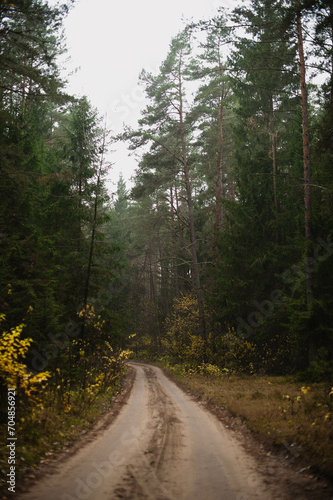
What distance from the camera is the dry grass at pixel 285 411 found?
5383 mm

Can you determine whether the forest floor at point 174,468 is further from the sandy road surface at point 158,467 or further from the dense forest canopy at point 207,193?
the dense forest canopy at point 207,193

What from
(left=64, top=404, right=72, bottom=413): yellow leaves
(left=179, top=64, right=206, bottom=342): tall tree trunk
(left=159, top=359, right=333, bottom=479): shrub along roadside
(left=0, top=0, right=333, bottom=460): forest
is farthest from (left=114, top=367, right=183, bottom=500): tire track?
(left=179, top=64, right=206, bottom=342): tall tree trunk

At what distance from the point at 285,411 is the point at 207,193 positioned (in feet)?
64.9

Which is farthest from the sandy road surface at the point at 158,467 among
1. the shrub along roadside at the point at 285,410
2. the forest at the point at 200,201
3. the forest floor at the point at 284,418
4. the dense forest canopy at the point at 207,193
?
the dense forest canopy at the point at 207,193

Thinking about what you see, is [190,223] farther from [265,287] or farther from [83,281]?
[83,281]

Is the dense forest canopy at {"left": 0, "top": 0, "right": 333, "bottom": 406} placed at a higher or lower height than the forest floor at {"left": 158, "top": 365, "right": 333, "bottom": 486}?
higher

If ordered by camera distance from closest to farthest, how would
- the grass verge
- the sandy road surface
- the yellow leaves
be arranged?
1. the sandy road surface
2. the grass verge
3. the yellow leaves

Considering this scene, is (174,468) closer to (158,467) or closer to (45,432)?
(158,467)

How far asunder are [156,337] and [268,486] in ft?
99.5

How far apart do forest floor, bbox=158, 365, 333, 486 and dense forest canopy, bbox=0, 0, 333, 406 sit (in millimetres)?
2619

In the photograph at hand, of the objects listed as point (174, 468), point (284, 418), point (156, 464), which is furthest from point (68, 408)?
point (284, 418)

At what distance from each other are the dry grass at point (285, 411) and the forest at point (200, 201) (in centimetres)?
206

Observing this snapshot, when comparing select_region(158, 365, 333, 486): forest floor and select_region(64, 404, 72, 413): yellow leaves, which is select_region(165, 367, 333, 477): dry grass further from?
select_region(64, 404, 72, 413): yellow leaves

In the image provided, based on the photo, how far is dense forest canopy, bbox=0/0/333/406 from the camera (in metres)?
10.3
